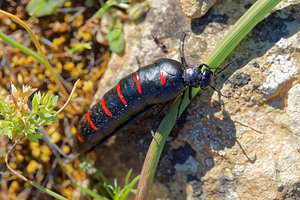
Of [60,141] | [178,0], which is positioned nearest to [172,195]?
[60,141]

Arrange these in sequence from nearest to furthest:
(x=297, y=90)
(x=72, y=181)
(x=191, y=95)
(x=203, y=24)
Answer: (x=297, y=90)
(x=191, y=95)
(x=203, y=24)
(x=72, y=181)

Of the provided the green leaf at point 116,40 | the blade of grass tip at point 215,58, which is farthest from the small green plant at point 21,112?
the green leaf at point 116,40

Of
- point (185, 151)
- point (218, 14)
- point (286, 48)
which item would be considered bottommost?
point (185, 151)

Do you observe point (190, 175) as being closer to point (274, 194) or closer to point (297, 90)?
point (274, 194)

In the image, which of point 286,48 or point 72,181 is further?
point 72,181

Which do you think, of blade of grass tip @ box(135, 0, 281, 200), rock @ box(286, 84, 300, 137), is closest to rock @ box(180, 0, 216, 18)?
blade of grass tip @ box(135, 0, 281, 200)

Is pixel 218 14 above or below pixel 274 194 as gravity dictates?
above

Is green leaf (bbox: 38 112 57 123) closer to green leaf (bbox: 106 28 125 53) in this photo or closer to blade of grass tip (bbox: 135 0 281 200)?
blade of grass tip (bbox: 135 0 281 200)

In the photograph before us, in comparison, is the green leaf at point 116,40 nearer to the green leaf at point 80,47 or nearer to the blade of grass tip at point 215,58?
the green leaf at point 80,47
